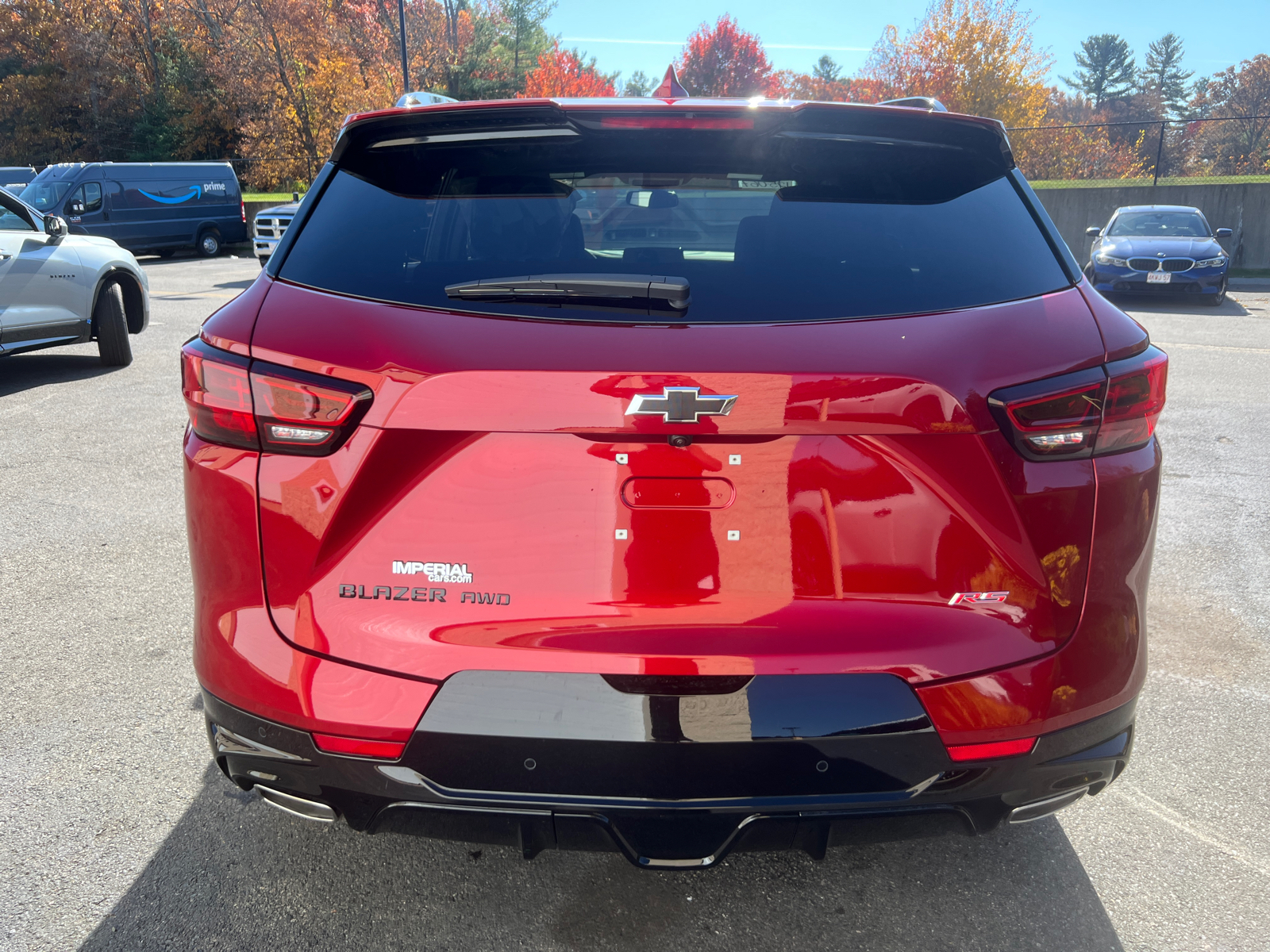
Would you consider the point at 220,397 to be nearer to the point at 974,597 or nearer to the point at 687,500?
the point at 687,500

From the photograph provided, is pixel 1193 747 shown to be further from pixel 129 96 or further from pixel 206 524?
pixel 129 96

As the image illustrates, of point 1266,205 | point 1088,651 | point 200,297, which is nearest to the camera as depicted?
point 1088,651

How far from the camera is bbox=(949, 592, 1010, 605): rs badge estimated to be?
1756 mm

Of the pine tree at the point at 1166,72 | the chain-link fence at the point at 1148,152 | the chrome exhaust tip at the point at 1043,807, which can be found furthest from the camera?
the pine tree at the point at 1166,72

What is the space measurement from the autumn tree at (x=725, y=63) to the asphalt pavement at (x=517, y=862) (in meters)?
78.0

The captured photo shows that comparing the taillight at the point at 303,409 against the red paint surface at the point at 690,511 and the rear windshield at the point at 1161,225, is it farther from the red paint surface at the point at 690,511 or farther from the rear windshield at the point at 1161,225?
the rear windshield at the point at 1161,225

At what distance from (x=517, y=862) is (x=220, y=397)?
4.44ft

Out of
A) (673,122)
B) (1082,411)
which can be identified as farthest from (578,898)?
(673,122)

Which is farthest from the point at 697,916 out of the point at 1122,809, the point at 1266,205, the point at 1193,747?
the point at 1266,205

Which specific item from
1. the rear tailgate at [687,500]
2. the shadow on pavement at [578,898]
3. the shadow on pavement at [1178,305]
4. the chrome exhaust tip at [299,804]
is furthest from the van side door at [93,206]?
the rear tailgate at [687,500]

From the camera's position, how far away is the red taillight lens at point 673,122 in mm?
2014

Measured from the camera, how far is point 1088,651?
6.11 feet

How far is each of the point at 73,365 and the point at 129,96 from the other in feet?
146

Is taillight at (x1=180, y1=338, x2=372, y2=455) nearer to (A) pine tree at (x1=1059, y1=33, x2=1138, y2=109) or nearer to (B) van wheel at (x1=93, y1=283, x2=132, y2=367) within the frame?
(B) van wheel at (x1=93, y1=283, x2=132, y2=367)
